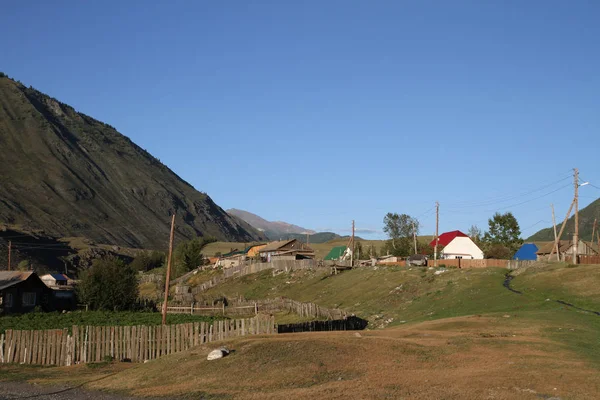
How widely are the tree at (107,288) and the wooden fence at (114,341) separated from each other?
1531 inches

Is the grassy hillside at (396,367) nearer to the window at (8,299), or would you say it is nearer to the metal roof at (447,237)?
the window at (8,299)

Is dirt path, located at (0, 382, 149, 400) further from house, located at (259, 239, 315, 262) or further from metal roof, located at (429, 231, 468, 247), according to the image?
metal roof, located at (429, 231, 468, 247)

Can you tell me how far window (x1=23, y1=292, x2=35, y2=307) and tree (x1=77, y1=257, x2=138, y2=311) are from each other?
5.10 m

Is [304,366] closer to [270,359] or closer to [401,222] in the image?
[270,359]

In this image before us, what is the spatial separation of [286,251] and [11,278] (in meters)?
68.8

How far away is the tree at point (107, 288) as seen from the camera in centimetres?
7031

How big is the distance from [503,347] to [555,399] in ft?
25.9

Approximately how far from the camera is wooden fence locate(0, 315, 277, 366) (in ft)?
101

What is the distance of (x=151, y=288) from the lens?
385 ft

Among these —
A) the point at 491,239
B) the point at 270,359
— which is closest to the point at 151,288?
the point at 491,239

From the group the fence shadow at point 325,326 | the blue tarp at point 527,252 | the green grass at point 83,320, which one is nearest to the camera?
the fence shadow at point 325,326

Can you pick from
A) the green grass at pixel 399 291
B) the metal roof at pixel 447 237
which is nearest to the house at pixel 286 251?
the metal roof at pixel 447 237

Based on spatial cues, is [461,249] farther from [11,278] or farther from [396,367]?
[396,367]

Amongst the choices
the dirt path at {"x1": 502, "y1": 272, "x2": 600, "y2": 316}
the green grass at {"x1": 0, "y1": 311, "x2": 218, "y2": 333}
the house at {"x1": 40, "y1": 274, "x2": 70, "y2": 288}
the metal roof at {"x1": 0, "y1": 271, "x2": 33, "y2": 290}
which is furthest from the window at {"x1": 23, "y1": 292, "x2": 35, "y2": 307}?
the dirt path at {"x1": 502, "y1": 272, "x2": 600, "y2": 316}
